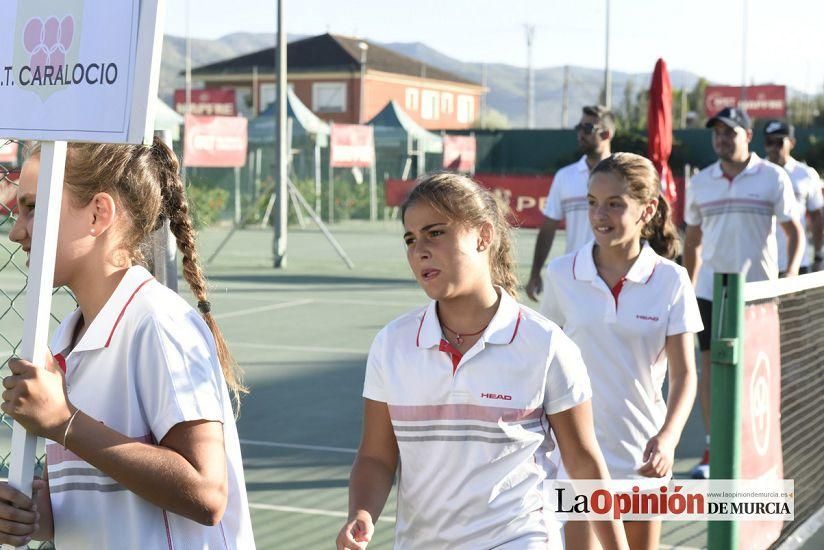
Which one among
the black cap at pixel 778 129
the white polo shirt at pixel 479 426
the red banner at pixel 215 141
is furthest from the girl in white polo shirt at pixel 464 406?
the red banner at pixel 215 141

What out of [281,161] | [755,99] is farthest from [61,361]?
[755,99]

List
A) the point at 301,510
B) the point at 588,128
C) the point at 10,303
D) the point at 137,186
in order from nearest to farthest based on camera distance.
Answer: the point at 137,186 → the point at 10,303 → the point at 301,510 → the point at 588,128

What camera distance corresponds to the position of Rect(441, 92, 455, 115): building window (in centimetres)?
9931

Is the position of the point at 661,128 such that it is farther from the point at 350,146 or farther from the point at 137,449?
the point at 350,146

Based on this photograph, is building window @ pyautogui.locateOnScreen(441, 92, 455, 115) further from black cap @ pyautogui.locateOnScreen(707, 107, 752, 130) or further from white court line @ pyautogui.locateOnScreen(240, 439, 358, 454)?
white court line @ pyautogui.locateOnScreen(240, 439, 358, 454)

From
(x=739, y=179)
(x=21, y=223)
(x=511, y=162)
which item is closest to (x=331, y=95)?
(x=511, y=162)

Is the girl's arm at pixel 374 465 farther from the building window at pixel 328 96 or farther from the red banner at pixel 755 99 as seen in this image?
the building window at pixel 328 96

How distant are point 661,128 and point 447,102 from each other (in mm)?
92973

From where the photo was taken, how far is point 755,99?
259 ft

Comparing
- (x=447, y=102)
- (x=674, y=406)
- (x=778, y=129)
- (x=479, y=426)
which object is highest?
(x=447, y=102)

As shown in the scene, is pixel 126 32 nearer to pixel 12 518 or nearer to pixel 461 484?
pixel 12 518

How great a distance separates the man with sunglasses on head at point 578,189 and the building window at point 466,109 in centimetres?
9552

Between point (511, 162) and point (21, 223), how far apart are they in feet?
142

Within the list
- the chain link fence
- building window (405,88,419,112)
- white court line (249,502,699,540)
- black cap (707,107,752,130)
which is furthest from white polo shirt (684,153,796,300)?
building window (405,88,419,112)
